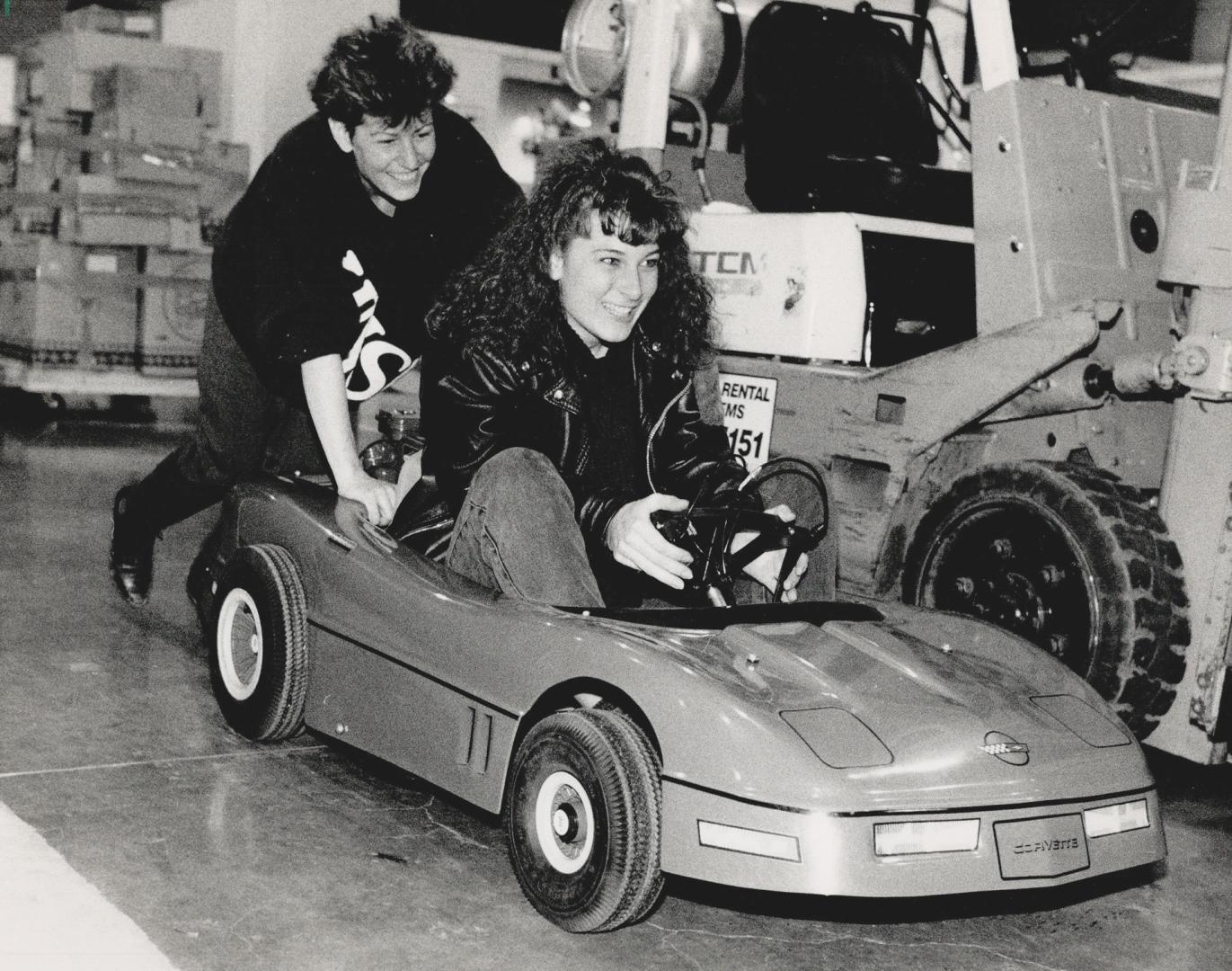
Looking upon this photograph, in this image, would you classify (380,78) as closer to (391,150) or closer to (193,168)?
(391,150)

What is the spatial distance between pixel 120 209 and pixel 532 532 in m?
7.69

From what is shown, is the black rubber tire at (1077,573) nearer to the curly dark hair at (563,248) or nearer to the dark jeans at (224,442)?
the curly dark hair at (563,248)

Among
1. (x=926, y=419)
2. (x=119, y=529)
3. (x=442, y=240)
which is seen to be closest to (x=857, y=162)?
(x=926, y=419)

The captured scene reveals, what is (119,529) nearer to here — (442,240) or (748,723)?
(442,240)

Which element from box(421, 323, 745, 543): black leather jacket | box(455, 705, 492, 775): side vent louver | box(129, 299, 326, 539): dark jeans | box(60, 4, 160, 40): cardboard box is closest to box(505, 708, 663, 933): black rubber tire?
box(455, 705, 492, 775): side vent louver

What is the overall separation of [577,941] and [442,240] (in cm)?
179

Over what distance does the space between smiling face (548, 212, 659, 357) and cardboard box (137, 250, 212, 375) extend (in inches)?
292

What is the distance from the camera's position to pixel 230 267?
3762mm

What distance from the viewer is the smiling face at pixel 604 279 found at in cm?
298

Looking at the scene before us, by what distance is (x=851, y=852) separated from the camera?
89.3 inches

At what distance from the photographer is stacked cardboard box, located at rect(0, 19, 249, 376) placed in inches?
382

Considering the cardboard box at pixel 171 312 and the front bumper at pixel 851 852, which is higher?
the cardboard box at pixel 171 312

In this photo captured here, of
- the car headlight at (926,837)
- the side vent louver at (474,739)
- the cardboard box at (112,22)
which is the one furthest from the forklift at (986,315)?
the cardboard box at (112,22)

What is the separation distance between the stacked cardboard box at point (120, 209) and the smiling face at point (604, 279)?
7.30 metres
